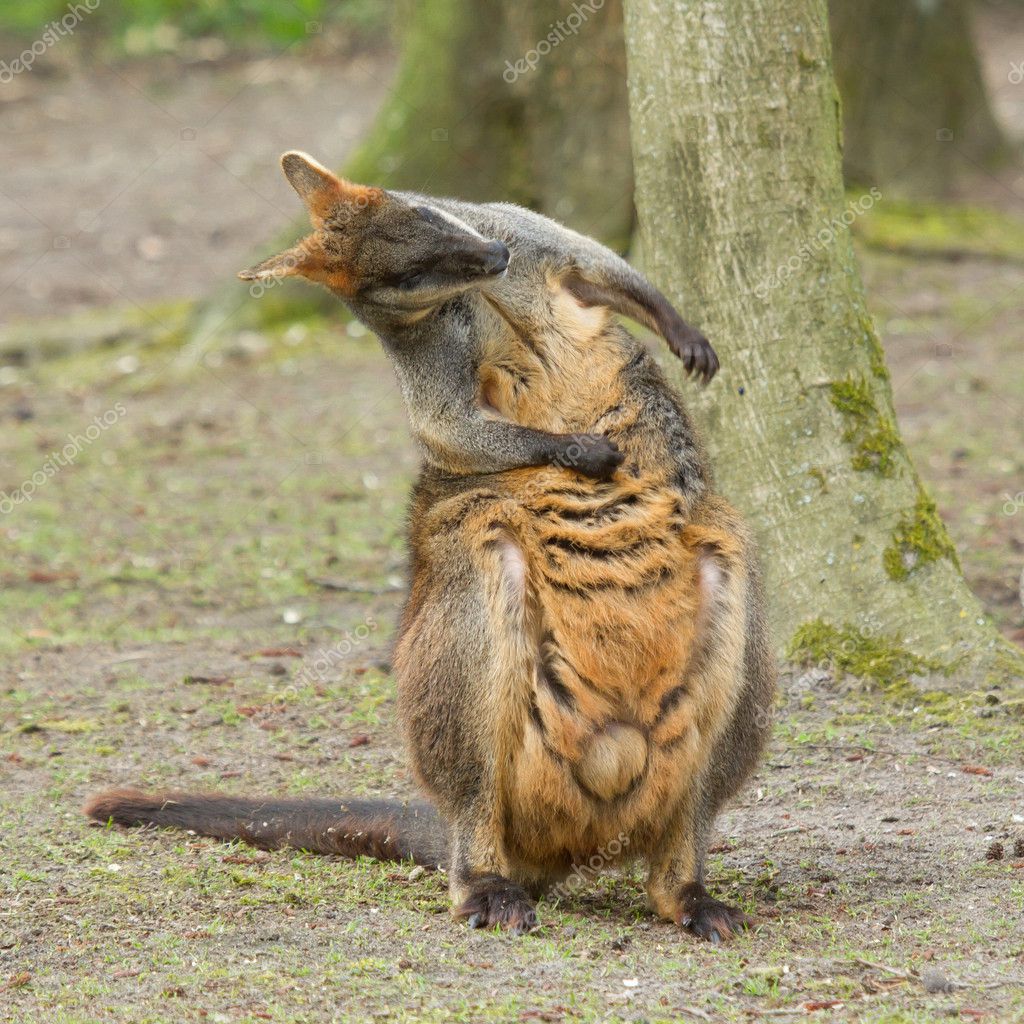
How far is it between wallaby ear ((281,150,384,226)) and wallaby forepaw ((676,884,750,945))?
208cm

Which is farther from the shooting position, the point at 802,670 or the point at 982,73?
the point at 982,73

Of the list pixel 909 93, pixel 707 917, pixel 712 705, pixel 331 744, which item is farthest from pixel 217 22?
pixel 707 917

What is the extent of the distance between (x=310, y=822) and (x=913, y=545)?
7.74 ft

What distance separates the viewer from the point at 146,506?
921cm

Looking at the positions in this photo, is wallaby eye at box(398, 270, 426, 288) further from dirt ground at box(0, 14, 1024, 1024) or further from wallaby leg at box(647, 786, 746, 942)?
dirt ground at box(0, 14, 1024, 1024)

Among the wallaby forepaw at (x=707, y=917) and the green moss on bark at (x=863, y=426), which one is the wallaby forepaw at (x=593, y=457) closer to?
the wallaby forepaw at (x=707, y=917)

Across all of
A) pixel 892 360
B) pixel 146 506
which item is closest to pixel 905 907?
pixel 146 506

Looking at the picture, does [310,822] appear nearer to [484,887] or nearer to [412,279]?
[484,887]

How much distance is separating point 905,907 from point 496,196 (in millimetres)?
7794

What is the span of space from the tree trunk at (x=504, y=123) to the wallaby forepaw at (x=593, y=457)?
23.2ft

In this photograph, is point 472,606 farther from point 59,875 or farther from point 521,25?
point 521,25

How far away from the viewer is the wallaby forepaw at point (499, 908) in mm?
4043

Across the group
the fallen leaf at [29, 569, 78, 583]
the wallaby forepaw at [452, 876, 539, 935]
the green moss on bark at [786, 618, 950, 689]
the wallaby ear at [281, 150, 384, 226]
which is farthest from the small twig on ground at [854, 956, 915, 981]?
the fallen leaf at [29, 569, 78, 583]

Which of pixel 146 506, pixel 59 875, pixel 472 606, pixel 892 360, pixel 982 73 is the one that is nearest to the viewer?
pixel 472 606
